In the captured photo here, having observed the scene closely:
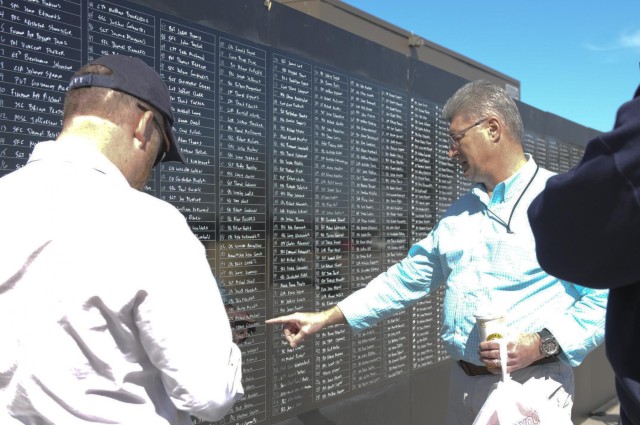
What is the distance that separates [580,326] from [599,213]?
160cm

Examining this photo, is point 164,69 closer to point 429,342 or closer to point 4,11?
point 4,11

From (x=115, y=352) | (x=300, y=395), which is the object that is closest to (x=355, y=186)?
(x=300, y=395)

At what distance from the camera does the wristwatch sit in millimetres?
2518

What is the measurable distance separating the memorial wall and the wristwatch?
51.5 inches

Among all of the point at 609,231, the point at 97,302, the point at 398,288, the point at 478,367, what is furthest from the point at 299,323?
the point at 609,231

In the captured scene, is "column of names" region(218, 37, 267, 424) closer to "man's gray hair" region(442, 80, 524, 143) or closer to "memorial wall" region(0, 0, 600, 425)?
"memorial wall" region(0, 0, 600, 425)

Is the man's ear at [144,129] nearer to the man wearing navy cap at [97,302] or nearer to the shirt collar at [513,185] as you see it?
the man wearing navy cap at [97,302]

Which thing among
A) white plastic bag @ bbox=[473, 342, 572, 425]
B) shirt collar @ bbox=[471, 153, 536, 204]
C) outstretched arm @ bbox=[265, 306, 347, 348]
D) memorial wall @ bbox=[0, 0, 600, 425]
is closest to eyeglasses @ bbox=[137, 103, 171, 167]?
memorial wall @ bbox=[0, 0, 600, 425]

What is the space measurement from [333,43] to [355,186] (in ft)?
2.85

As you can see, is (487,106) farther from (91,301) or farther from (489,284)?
(91,301)

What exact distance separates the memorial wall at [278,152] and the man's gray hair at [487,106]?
895 mm

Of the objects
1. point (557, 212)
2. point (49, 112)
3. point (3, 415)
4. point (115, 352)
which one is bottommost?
point (3, 415)

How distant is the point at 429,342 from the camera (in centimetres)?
452

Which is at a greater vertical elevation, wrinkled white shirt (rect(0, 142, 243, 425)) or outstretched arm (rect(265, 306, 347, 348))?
wrinkled white shirt (rect(0, 142, 243, 425))
